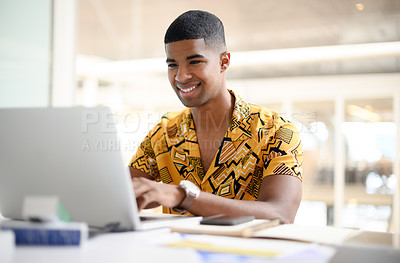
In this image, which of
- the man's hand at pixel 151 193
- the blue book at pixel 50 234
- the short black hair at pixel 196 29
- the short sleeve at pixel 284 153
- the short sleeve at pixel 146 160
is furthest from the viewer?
the short sleeve at pixel 146 160

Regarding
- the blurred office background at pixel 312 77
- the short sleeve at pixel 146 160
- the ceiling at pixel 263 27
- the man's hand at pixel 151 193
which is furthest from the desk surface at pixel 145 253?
the ceiling at pixel 263 27

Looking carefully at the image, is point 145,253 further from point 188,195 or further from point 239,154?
point 239,154

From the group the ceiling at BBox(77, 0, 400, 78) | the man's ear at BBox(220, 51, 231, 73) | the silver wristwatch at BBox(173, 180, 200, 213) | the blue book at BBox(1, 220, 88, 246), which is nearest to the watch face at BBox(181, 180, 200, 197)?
the silver wristwatch at BBox(173, 180, 200, 213)

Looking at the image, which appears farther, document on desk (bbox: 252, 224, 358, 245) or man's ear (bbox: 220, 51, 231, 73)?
man's ear (bbox: 220, 51, 231, 73)

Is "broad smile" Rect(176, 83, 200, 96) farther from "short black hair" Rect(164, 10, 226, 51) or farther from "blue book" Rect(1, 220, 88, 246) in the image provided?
"blue book" Rect(1, 220, 88, 246)

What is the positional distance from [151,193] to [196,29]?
2.90ft

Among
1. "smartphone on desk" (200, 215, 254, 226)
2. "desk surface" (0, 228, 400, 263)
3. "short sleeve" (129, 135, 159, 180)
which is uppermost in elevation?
"short sleeve" (129, 135, 159, 180)

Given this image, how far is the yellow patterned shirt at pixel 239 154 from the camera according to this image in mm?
1606

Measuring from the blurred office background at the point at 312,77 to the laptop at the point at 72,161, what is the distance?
11.9 ft

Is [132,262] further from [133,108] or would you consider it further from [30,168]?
[133,108]

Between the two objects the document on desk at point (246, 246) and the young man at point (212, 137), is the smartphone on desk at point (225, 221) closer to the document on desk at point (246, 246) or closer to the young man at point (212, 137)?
the document on desk at point (246, 246)

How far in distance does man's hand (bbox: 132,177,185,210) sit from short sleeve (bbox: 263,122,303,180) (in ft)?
1.60

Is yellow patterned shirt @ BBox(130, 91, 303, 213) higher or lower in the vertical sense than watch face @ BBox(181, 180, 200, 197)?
higher

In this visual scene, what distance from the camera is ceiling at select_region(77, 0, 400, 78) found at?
17.1ft
